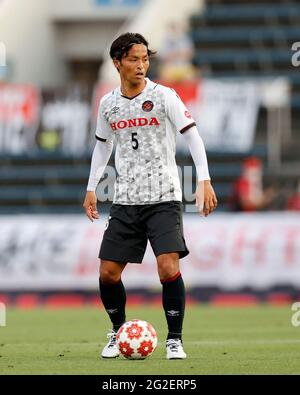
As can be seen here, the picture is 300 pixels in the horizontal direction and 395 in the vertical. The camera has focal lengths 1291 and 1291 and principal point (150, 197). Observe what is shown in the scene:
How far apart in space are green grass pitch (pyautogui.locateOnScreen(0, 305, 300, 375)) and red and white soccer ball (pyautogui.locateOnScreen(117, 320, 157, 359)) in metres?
0.08

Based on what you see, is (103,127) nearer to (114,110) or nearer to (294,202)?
(114,110)

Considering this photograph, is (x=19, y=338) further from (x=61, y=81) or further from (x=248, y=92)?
(x=61, y=81)

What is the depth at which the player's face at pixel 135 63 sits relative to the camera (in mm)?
8586

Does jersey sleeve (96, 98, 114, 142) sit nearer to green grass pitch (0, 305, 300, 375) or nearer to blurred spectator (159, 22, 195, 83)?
green grass pitch (0, 305, 300, 375)

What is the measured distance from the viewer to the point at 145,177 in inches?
342

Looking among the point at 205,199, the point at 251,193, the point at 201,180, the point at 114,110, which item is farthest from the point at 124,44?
the point at 251,193

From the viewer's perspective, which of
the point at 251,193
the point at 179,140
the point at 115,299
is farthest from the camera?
the point at 179,140

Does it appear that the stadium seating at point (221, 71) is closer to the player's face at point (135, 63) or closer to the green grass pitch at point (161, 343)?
the green grass pitch at point (161, 343)

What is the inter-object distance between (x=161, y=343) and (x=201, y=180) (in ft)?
7.24

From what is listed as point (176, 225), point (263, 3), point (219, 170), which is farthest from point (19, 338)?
point (263, 3)

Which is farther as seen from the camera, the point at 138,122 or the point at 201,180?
the point at 138,122

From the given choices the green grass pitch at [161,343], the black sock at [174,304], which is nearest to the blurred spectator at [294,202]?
the green grass pitch at [161,343]
